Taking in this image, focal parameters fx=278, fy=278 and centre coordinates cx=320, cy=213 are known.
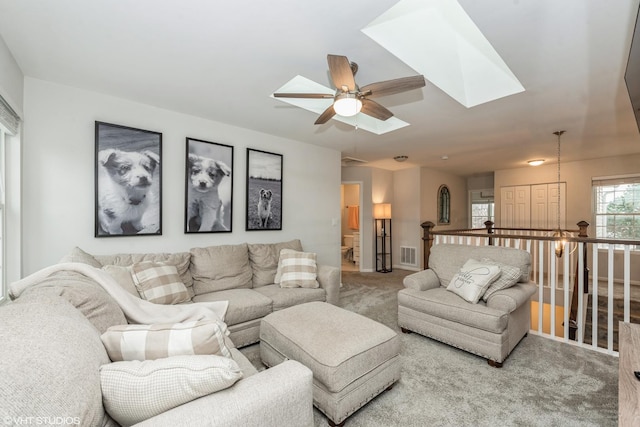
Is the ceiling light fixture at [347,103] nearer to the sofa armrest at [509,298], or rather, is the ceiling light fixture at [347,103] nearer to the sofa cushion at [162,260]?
the sofa armrest at [509,298]

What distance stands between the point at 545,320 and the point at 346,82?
14.4 ft

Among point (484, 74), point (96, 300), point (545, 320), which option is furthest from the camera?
point (545, 320)

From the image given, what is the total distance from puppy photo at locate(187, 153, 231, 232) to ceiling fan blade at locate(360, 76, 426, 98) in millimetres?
2118

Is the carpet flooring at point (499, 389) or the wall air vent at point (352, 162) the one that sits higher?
the wall air vent at point (352, 162)

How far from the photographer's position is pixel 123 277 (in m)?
2.24

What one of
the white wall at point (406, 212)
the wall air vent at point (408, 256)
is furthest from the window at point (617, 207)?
the wall air vent at point (408, 256)

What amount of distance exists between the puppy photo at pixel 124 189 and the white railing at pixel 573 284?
3425 mm

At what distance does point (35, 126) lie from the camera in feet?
7.79

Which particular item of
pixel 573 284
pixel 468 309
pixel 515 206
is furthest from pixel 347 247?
pixel 468 309

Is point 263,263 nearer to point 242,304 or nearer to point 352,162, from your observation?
point 242,304

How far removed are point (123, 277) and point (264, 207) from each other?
1868 millimetres

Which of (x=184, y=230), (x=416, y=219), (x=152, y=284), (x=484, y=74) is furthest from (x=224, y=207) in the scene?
(x=416, y=219)

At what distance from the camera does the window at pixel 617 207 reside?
16.6ft

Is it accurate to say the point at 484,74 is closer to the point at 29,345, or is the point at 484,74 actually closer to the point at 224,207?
the point at 224,207
